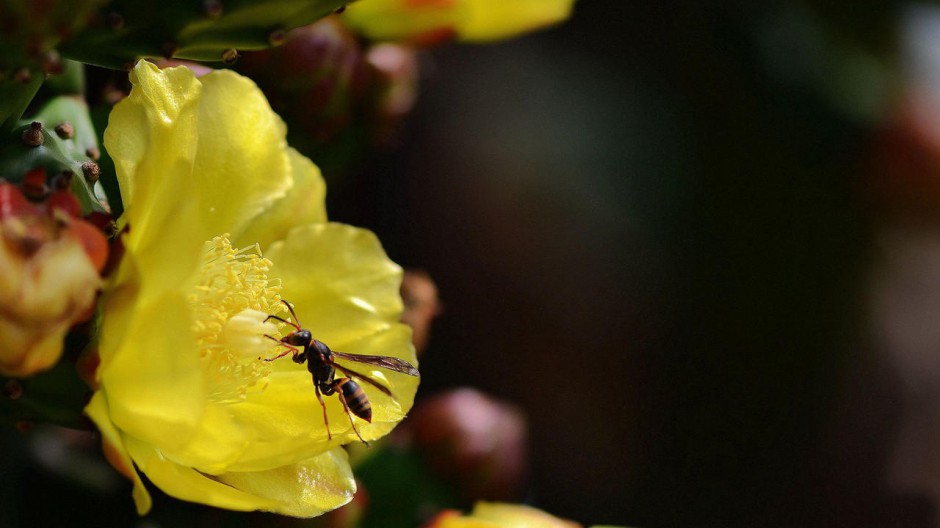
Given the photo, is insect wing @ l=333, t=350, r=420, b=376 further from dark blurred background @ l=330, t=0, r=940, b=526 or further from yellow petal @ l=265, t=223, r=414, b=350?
dark blurred background @ l=330, t=0, r=940, b=526

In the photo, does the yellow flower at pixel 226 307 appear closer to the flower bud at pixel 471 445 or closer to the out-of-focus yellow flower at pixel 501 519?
the out-of-focus yellow flower at pixel 501 519

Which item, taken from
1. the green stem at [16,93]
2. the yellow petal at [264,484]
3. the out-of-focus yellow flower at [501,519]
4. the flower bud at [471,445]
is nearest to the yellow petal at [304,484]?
the yellow petal at [264,484]

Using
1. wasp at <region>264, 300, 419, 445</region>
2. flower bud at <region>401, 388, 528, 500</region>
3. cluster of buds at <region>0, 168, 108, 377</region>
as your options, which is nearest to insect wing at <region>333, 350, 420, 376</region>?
wasp at <region>264, 300, 419, 445</region>

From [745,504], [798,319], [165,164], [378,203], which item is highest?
[165,164]

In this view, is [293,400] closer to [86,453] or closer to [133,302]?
[133,302]

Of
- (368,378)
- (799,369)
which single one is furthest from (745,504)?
(368,378)

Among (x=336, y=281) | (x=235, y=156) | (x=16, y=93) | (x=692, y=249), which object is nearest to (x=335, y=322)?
(x=336, y=281)
